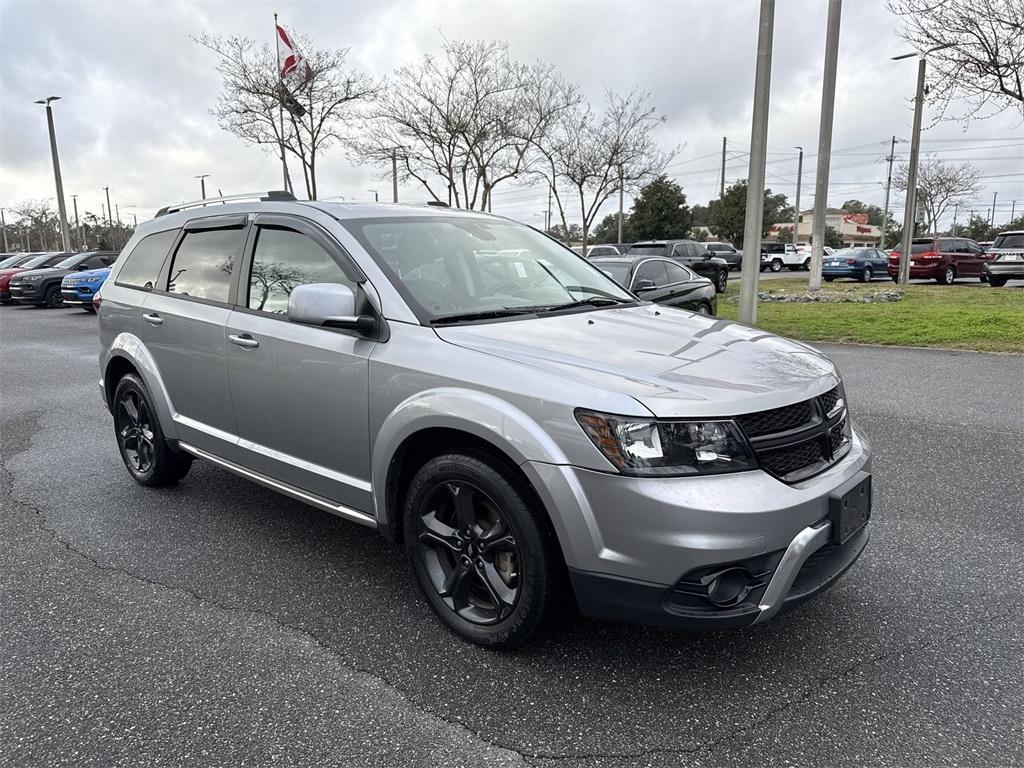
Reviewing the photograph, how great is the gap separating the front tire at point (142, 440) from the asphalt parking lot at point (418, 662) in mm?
305

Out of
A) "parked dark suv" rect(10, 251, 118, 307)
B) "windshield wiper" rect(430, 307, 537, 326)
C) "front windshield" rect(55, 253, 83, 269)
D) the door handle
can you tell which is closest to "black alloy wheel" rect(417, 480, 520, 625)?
"windshield wiper" rect(430, 307, 537, 326)

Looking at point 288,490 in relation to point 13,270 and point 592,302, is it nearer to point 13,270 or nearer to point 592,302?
point 592,302

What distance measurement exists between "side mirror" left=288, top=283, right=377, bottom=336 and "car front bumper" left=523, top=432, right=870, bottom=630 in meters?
1.04

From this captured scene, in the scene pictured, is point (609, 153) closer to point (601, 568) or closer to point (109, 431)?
point (109, 431)

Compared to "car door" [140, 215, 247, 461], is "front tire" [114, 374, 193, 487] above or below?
below

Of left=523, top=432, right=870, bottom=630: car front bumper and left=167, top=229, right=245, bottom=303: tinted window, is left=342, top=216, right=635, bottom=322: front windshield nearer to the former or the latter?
left=167, top=229, right=245, bottom=303: tinted window

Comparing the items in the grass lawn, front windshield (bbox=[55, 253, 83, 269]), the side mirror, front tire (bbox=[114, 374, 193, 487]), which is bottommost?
the grass lawn

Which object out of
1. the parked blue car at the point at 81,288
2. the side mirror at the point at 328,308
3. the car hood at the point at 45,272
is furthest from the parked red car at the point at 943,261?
the car hood at the point at 45,272

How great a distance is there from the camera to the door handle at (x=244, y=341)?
11.8 ft

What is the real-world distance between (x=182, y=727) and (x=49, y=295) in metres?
22.6

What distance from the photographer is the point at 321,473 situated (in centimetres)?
338

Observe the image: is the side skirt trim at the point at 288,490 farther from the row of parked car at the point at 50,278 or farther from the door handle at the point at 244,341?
the row of parked car at the point at 50,278

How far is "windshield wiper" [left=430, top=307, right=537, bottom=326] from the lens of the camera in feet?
10.2

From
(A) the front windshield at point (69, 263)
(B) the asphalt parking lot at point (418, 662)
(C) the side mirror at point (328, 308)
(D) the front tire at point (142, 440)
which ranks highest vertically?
(C) the side mirror at point (328, 308)
